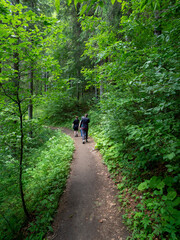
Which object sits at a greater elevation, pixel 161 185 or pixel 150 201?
pixel 161 185

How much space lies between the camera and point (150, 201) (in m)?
3.18

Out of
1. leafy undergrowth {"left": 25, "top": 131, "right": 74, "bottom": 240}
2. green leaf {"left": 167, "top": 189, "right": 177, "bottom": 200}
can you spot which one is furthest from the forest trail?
green leaf {"left": 167, "top": 189, "right": 177, "bottom": 200}

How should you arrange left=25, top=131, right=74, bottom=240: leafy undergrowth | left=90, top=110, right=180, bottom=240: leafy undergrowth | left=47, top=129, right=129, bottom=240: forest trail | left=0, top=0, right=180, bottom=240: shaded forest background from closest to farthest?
left=90, top=110, right=180, bottom=240: leafy undergrowth, left=0, top=0, right=180, bottom=240: shaded forest background, left=47, top=129, right=129, bottom=240: forest trail, left=25, top=131, right=74, bottom=240: leafy undergrowth

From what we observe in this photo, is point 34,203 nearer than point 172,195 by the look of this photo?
No

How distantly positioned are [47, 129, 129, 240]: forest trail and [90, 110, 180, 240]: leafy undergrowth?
1.06 feet

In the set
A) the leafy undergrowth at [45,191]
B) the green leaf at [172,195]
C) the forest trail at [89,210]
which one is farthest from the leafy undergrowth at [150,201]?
the leafy undergrowth at [45,191]

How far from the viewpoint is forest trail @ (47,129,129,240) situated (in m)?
3.15

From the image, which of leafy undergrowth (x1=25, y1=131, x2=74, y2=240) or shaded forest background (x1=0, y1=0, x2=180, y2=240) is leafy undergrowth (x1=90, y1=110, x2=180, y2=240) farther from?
leafy undergrowth (x1=25, y1=131, x2=74, y2=240)

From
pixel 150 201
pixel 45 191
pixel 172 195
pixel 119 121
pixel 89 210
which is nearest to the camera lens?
pixel 172 195

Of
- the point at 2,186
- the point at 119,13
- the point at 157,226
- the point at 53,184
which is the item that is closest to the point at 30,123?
the point at 2,186

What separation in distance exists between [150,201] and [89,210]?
1.83 meters

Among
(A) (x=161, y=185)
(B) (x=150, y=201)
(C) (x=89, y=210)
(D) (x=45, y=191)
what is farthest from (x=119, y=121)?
(D) (x=45, y=191)

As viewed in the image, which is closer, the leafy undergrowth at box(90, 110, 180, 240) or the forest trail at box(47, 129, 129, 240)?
the leafy undergrowth at box(90, 110, 180, 240)

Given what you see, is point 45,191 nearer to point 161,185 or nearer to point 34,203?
point 34,203
